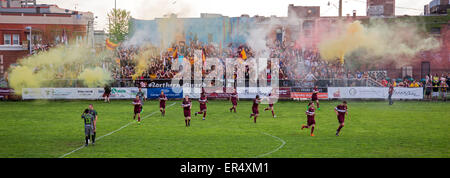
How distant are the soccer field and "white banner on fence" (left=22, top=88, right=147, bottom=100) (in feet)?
24.1

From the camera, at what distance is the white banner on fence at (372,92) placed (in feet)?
128

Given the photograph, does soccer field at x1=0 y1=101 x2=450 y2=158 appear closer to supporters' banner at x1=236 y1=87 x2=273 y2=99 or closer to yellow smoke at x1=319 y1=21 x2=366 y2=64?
supporters' banner at x1=236 y1=87 x2=273 y2=99

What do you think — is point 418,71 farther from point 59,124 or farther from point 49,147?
point 49,147

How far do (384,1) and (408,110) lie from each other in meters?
29.6

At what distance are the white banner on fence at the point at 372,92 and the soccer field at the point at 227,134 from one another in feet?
21.5

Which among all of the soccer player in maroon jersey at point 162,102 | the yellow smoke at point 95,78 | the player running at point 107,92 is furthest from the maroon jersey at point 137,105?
the yellow smoke at point 95,78

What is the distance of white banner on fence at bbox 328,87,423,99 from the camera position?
39094 mm

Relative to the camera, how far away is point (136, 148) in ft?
55.7

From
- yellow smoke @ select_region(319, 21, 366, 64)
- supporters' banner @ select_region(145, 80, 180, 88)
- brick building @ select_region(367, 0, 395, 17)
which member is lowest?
supporters' banner @ select_region(145, 80, 180, 88)

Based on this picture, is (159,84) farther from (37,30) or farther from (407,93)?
(37,30)

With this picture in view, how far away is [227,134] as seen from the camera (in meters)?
20.5

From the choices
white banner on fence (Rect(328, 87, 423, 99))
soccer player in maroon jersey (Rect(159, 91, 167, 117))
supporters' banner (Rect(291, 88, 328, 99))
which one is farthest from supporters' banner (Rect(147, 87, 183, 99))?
white banner on fence (Rect(328, 87, 423, 99))
